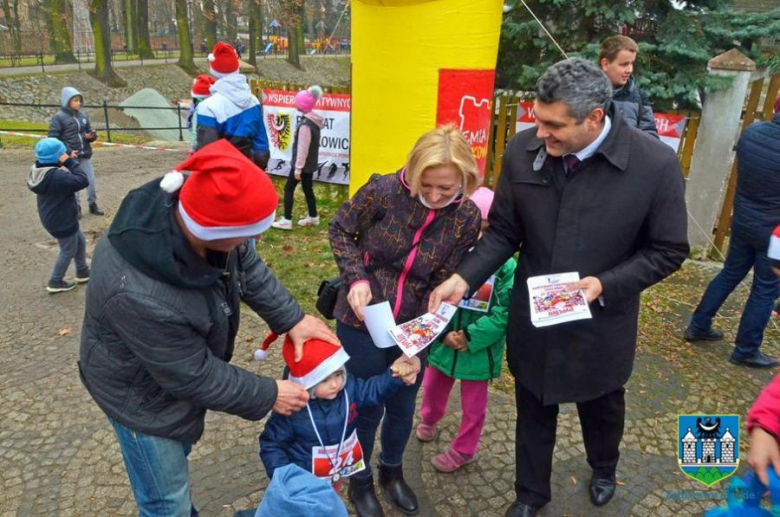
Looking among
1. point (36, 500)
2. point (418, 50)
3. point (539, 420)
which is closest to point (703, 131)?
point (418, 50)

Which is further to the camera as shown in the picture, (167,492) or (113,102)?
(113,102)

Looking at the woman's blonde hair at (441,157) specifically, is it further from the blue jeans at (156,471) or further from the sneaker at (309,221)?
the sneaker at (309,221)

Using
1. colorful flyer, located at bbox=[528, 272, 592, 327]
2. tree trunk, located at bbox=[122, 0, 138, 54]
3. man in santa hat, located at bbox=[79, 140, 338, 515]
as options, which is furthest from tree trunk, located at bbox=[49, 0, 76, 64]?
colorful flyer, located at bbox=[528, 272, 592, 327]

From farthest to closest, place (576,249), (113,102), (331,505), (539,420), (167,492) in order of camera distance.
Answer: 1. (113,102)
2. (539,420)
3. (576,249)
4. (167,492)
5. (331,505)

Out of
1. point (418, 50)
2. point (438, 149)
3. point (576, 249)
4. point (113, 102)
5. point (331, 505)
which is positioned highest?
point (418, 50)

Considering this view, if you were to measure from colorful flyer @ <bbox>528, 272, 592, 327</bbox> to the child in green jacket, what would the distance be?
1.61 ft

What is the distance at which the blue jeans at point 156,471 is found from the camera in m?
2.04

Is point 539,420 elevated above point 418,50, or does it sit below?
below

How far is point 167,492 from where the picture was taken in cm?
214

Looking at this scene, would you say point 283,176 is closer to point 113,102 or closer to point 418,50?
point 418,50

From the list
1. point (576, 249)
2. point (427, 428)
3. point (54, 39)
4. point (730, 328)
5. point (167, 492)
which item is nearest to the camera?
point (167, 492)

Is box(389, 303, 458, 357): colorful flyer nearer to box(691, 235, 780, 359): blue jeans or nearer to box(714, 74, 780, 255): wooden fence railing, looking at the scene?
box(691, 235, 780, 359): blue jeans

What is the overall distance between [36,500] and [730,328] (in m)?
5.15

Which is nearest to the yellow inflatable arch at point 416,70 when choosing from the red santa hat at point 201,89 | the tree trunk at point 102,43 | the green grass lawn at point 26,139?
the red santa hat at point 201,89
